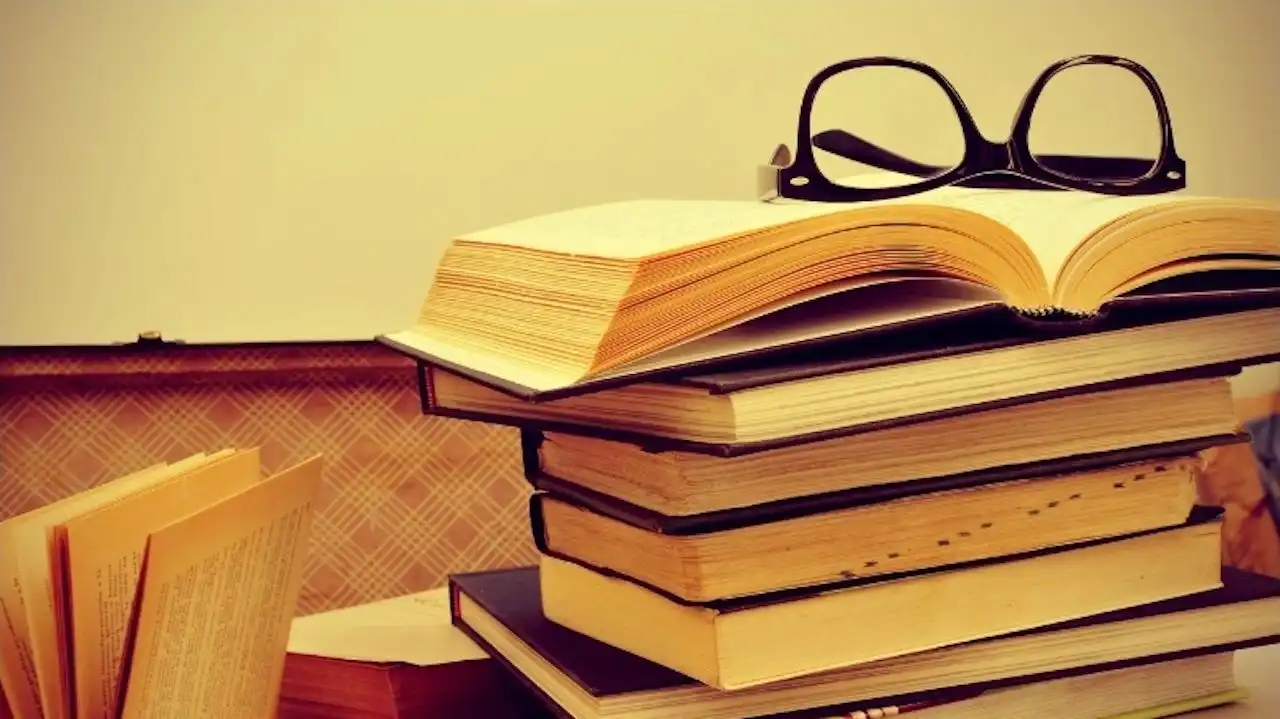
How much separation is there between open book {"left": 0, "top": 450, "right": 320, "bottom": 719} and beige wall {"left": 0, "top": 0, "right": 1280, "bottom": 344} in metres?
0.27

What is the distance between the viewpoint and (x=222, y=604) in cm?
54

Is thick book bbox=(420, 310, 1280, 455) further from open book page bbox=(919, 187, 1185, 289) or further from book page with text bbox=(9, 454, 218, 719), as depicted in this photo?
book page with text bbox=(9, 454, 218, 719)

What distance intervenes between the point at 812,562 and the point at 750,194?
0.47 meters

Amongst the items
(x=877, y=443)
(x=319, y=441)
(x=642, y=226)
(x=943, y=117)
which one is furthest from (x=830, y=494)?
(x=943, y=117)

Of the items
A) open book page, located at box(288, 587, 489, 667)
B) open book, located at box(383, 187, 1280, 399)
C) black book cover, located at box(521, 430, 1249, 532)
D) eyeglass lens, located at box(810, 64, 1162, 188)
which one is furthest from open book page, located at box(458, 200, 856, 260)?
eyeglass lens, located at box(810, 64, 1162, 188)

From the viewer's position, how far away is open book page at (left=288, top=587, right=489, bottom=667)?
0.65 m

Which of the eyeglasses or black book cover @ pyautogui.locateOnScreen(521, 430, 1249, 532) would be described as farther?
the eyeglasses

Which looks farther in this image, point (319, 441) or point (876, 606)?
point (319, 441)

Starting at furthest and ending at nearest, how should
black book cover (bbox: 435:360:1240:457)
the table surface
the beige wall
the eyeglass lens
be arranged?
the eyeglass lens < the beige wall < the table surface < black book cover (bbox: 435:360:1240:457)

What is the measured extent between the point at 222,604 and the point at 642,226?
0.24 m

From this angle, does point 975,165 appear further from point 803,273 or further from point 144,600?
point 144,600

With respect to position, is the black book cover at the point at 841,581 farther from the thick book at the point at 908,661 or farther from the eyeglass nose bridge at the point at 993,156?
the eyeglass nose bridge at the point at 993,156

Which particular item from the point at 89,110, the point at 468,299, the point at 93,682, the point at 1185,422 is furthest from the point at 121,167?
the point at 1185,422

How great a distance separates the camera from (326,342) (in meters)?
0.85
